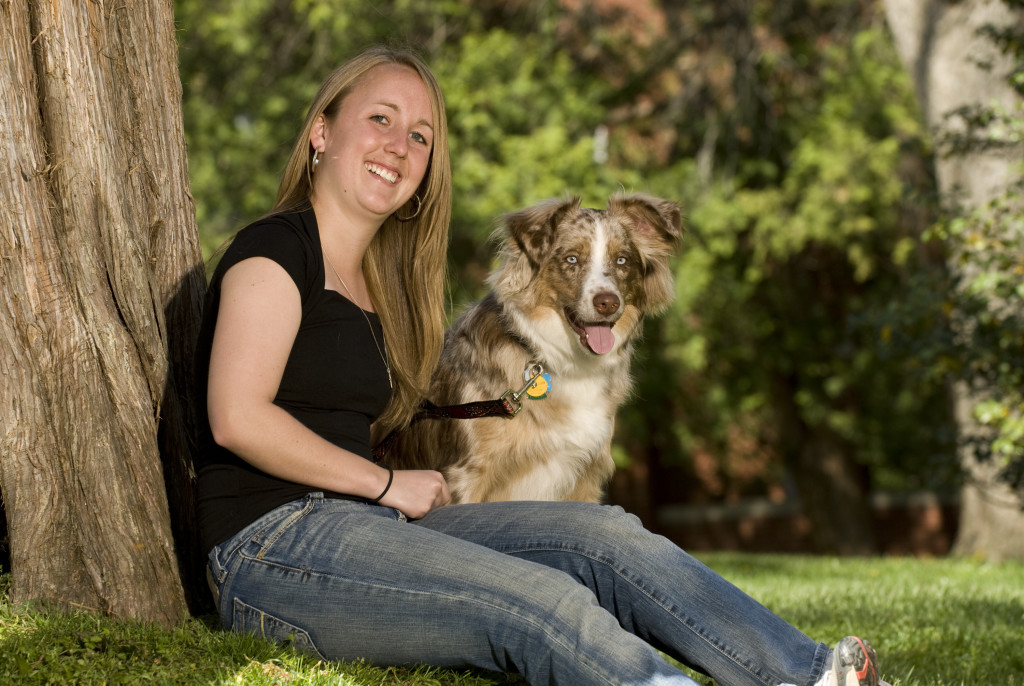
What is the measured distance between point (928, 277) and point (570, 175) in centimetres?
508

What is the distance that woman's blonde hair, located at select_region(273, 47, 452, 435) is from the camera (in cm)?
347

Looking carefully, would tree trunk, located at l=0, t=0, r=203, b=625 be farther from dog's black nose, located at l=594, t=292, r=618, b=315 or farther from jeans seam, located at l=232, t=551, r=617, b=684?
dog's black nose, located at l=594, t=292, r=618, b=315

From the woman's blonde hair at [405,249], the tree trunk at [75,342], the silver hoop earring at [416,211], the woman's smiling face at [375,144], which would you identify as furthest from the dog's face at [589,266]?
the tree trunk at [75,342]

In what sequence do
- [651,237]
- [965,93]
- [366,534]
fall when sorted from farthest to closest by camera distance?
[965,93], [651,237], [366,534]

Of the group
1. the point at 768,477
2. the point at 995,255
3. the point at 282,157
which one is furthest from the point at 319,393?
the point at 768,477

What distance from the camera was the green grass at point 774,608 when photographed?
2.93 meters

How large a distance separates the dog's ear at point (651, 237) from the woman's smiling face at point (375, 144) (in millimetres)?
1724

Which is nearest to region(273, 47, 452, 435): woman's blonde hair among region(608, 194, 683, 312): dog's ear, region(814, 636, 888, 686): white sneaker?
region(608, 194, 683, 312): dog's ear

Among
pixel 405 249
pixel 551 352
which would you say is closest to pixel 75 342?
pixel 405 249

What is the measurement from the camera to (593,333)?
4742 mm

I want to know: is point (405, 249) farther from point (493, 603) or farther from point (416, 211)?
point (493, 603)

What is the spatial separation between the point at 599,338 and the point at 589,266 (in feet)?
1.20

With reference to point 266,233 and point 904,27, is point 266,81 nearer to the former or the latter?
point 904,27

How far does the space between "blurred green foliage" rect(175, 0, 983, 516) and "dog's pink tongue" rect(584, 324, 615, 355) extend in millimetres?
7446
